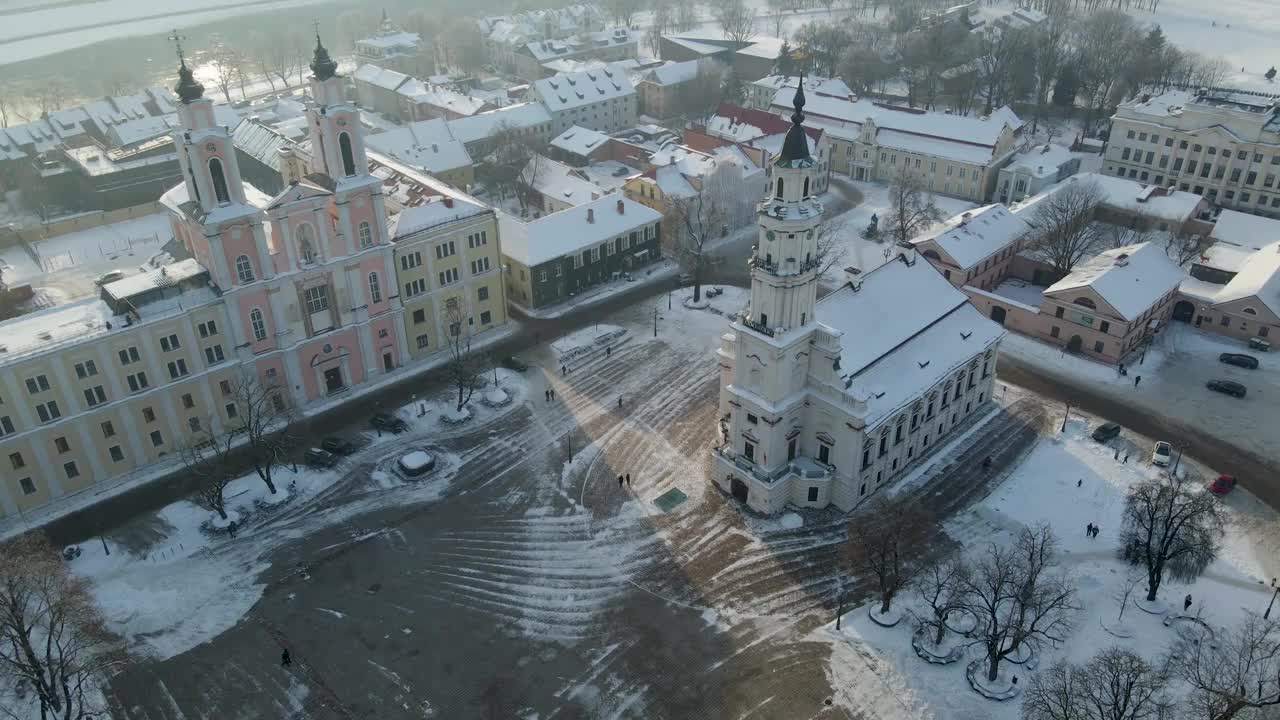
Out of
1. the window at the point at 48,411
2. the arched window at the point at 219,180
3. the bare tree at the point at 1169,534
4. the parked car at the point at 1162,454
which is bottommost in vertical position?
the parked car at the point at 1162,454

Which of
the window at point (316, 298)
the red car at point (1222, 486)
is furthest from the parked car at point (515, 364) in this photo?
the red car at point (1222, 486)

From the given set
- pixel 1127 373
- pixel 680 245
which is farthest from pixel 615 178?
pixel 1127 373

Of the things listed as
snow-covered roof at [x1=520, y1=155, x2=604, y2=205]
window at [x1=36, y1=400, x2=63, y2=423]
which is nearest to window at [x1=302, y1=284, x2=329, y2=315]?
window at [x1=36, y1=400, x2=63, y2=423]

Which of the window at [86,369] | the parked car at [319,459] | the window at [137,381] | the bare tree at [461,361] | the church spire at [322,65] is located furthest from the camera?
the bare tree at [461,361]

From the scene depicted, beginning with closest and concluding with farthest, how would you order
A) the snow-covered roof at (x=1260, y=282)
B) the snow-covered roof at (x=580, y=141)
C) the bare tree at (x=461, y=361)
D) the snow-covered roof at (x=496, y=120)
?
the bare tree at (x=461, y=361) → the snow-covered roof at (x=1260, y=282) → the snow-covered roof at (x=496, y=120) → the snow-covered roof at (x=580, y=141)

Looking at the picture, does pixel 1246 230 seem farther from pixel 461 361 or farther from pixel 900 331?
pixel 461 361

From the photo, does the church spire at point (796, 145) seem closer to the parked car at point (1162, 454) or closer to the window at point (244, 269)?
the parked car at point (1162, 454)

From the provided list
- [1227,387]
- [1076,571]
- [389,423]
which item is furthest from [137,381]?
[1227,387]

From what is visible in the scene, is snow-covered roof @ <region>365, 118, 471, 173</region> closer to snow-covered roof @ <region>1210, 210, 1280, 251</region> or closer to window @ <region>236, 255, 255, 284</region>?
window @ <region>236, 255, 255, 284</region>
